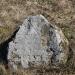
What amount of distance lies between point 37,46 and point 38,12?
14.5ft

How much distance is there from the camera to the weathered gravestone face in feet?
35.3

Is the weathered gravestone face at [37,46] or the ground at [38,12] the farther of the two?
the ground at [38,12]

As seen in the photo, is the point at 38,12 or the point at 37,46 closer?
the point at 37,46

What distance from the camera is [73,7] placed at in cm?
1553

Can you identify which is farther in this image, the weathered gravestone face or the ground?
the ground

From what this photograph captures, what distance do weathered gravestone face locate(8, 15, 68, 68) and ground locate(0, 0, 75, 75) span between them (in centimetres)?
111

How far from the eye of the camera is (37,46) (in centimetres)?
1088

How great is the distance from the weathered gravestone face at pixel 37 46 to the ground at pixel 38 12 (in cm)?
111

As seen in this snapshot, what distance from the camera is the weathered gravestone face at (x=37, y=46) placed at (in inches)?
424

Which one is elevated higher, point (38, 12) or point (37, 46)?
point (38, 12)

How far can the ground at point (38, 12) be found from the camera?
1319cm

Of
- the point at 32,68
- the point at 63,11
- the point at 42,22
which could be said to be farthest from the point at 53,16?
the point at 32,68

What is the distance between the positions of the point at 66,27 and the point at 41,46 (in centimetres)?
290

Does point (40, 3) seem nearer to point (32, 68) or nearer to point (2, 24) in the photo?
point (2, 24)
